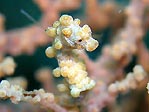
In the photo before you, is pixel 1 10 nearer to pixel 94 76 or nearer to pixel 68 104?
pixel 94 76

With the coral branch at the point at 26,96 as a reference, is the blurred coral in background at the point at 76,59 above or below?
above

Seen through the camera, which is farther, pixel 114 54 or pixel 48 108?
pixel 114 54

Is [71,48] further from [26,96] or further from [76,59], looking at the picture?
[26,96]

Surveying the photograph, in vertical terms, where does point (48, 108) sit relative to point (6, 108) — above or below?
below

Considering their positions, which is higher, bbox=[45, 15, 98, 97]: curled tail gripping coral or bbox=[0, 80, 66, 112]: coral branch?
bbox=[45, 15, 98, 97]: curled tail gripping coral

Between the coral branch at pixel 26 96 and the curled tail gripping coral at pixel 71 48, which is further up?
the curled tail gripping coral at pixel 71 48

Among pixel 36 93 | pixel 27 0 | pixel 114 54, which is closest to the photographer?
pixel 36 93

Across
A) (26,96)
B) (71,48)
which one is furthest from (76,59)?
(26,96)

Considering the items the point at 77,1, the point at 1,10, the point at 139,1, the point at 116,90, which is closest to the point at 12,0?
the point at 1,10
